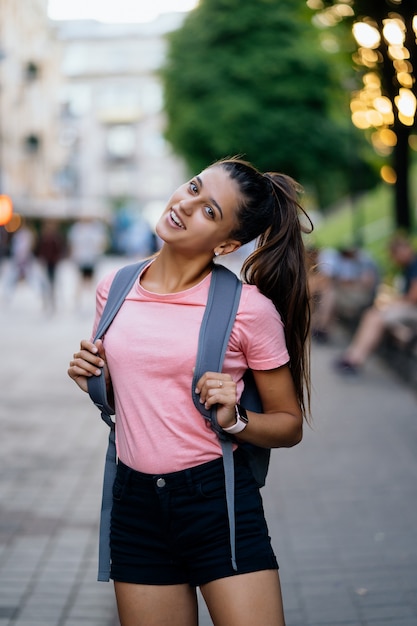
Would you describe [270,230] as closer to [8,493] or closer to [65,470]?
[8,493]

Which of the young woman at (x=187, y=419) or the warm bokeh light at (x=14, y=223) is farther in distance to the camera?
the warm bokeh light at (x=14, y=223)

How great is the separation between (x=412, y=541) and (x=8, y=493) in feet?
8.53

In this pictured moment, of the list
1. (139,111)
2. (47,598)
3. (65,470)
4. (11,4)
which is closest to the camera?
(47,598)

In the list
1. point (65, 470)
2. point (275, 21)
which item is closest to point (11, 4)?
point (275, 21)

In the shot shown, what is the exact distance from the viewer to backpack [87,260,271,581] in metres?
2.51

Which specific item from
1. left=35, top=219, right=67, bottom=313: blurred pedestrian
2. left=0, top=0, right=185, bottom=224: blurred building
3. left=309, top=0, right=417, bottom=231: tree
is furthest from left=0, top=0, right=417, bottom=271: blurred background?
left=0, top=0, right=185, bottom=224: blurred building

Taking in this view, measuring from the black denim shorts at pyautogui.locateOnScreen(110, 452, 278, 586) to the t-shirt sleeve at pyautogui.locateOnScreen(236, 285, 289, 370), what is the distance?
0.95 ft

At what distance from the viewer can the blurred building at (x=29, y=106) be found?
48500mm

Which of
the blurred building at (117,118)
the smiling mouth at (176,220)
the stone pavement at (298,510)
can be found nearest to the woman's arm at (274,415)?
the smiling mouth at (176,220)

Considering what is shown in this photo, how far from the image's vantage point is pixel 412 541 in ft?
17.1

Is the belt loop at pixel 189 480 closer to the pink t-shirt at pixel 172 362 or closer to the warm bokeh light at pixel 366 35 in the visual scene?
the pink t-shirt at pixel 172 362

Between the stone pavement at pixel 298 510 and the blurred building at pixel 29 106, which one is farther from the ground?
the stone pavement at pixel 298 510

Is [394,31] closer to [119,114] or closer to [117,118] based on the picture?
[117,118]

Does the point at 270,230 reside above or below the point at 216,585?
above
